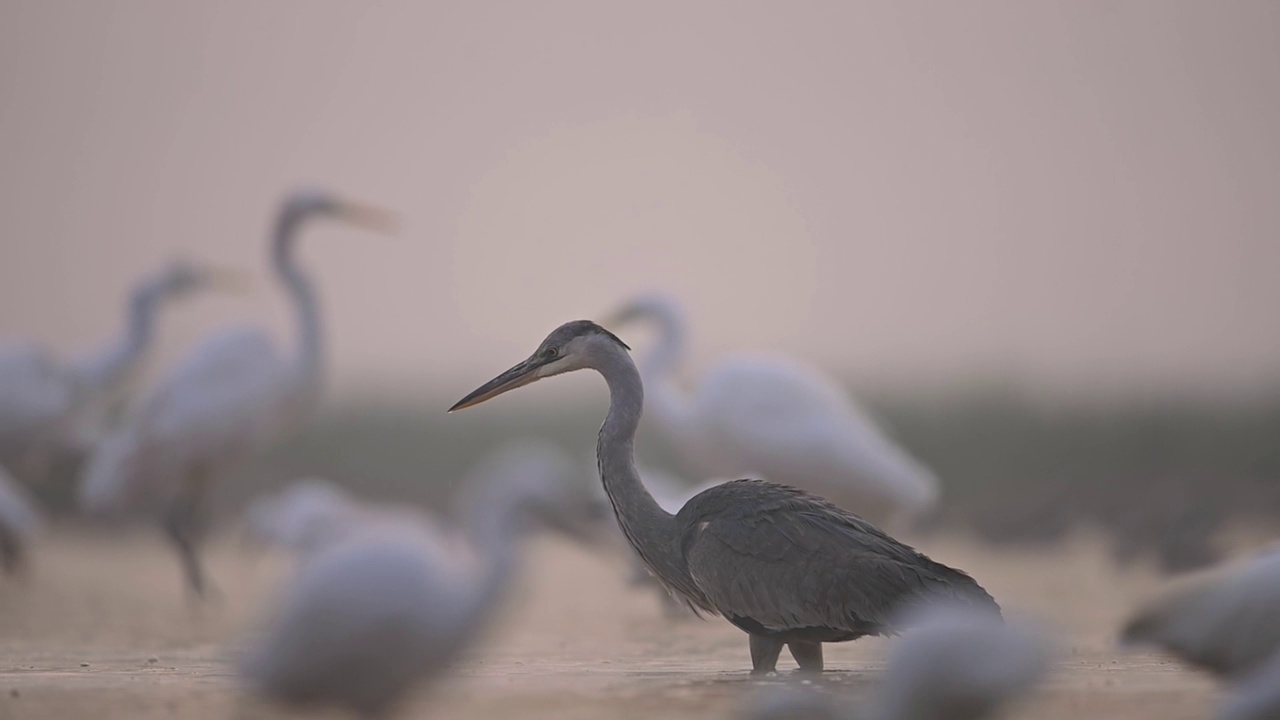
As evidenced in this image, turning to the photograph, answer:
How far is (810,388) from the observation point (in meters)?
10.9

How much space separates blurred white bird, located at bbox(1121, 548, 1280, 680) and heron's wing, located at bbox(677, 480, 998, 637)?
3.12 ft

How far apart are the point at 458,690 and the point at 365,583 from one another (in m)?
1.72

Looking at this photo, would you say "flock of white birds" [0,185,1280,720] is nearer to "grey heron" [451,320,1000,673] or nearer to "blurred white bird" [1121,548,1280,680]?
"blurred white bird" [1121,548,1280,680]

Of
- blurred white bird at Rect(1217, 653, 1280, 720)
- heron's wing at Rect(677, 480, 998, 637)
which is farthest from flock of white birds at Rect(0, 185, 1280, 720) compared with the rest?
heron's wing at Rect(677, 480, 998, 637)

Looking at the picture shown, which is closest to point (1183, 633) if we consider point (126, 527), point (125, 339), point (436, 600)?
point (436, 600)

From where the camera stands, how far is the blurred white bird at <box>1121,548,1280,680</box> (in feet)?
17.3

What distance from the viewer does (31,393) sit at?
13.4m

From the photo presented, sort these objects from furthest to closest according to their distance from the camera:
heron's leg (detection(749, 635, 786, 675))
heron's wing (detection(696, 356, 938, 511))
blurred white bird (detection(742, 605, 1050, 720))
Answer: heron's wing (detection(696, 356, 938, 511)) < heron's leg (detection(749, 635, 786, 675)) < blurred white bird (detection(742, 605, 1050, 720))

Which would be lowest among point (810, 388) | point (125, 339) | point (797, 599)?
point (797, 599)

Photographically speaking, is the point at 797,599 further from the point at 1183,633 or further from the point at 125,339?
the point at 125,339

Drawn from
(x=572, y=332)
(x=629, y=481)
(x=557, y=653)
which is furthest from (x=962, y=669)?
(x=557, y=653)

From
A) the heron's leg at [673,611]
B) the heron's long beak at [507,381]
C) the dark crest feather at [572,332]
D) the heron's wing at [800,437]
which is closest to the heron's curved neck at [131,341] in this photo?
the heron's wing at [800,437]

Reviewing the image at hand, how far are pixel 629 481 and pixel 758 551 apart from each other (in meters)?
0.70

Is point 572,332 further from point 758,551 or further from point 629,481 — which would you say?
point 758,551
